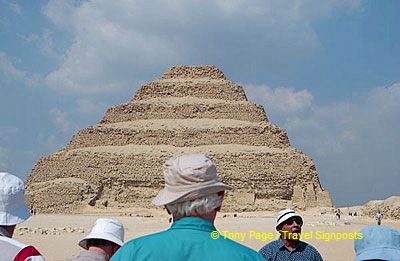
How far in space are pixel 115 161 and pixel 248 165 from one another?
955cm

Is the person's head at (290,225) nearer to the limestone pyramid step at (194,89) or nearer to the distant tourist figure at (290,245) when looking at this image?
the distant tourist figure at (290,245)

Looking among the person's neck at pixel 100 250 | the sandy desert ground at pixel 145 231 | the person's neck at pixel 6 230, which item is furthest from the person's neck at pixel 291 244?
the sandy desert ground at pixel 145 231

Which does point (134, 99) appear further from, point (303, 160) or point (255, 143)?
point (303, 160)

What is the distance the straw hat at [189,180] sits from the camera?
2.94 m

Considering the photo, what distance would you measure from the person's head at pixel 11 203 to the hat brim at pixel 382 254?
1.90m

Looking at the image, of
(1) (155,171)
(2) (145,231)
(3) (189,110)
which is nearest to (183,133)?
(3) (189,110)

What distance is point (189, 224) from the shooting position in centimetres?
291

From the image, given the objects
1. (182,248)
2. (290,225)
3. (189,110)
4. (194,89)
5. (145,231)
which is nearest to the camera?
(182,248)

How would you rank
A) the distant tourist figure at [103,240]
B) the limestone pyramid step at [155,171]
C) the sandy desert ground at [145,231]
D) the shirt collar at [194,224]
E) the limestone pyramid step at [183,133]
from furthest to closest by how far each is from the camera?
the limestone pyramid step at [183,133], the limestone pyramid step at [155,171], the sandy desert ground at [145,231], the distant tourist figure at [103,240], the shirt collar at [194,224]

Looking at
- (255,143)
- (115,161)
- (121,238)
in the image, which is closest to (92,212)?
(115,161)

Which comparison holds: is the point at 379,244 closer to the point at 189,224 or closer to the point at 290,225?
the point at 189,224

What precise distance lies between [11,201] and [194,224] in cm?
119

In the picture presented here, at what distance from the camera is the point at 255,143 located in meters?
47.0

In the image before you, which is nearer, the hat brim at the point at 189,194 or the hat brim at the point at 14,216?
the hat brim at the point at 189,194
